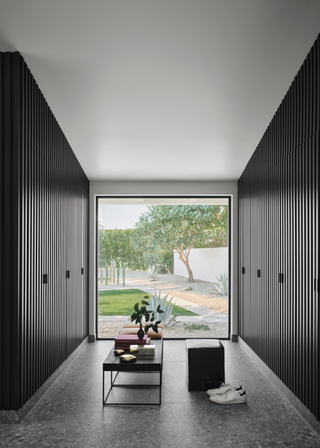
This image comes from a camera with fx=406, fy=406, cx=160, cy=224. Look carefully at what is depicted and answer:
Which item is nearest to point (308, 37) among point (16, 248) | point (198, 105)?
point (198, 105)

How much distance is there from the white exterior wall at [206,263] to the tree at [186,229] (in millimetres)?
94

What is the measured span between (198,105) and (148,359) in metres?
2.58

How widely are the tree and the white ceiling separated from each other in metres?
3.85

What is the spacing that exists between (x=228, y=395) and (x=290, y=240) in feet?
5.12

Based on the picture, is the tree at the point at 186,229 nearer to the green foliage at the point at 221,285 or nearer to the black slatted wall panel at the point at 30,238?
the green foliage at the point at 221,285

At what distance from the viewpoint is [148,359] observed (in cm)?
393

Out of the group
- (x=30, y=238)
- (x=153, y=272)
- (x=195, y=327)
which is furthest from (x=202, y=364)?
(x=153, y=272)

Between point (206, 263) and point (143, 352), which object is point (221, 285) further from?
point (143, 352)

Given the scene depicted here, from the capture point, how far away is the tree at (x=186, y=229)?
9.16 m

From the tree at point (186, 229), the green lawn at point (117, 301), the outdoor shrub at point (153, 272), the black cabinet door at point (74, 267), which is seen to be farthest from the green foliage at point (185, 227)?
the black cabinet door at point (74, 267)

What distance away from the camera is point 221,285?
29.6 feet

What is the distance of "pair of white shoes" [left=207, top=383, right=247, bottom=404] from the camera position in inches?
148

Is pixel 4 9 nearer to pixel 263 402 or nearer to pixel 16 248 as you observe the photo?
pixel 16 248

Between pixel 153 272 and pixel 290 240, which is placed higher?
pixel 290 240
